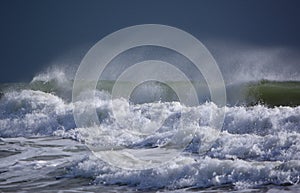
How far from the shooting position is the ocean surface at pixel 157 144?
30.0 ft

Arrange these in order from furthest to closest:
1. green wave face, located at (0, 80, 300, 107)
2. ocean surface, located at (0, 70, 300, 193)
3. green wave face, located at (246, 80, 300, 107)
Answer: green wave face, located at (0, 80, 300, 107) < green wave face, located at (246, 80, 300, 107) < ocean surface, located at (0, 70, 300, 193)

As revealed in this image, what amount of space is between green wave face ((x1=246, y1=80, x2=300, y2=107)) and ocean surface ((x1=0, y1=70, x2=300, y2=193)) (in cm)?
4

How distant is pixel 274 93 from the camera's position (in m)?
20.5

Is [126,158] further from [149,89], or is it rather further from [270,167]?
[149,89]

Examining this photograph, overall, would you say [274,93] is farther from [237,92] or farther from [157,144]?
[157,144]

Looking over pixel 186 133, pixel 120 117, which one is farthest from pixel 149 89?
pixel 186 133

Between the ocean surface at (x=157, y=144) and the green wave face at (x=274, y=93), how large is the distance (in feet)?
0.13

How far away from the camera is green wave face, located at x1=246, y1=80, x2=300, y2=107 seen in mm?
19500

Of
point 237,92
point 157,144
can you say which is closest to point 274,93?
point 237,92

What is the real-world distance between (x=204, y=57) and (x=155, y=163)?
79.4 feet

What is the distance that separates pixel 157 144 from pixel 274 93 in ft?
26.9

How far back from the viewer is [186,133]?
14.6 m

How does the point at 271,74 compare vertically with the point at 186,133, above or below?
above

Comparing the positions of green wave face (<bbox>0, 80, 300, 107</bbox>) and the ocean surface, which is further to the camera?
green wave face (<bbox>0, 80, 300, 107</bbox>)
